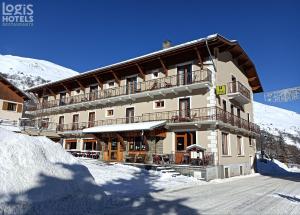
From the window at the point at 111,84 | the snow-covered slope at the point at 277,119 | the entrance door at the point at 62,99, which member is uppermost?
the snow-covered slope at the point at 277,119

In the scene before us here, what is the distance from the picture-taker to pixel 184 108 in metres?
21.2

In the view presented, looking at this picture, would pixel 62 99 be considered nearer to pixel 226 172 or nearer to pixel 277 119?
pixel 226 172

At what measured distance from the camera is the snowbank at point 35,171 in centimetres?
698

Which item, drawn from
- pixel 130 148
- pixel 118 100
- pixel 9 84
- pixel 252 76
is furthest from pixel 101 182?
pixel 9 84

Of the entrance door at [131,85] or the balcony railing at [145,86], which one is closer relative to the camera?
the balcony railing at [145,86]

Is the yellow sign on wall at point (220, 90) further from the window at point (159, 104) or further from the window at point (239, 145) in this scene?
the window at point (239, 145)

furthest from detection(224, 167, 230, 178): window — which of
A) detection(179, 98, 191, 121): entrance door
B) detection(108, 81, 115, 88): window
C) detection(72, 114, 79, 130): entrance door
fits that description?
detection(72, 114, 79, 130): entrance door

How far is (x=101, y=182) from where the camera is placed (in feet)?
39.4

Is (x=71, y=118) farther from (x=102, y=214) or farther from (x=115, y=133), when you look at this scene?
(x=102, y=214)

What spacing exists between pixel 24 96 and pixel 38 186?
31185 mm

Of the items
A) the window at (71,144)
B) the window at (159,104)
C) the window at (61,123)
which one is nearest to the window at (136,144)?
the window at (159,104)

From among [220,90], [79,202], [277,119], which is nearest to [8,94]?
[220,90]

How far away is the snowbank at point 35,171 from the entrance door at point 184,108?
12.3 metres

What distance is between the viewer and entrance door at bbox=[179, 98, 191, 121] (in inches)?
813
